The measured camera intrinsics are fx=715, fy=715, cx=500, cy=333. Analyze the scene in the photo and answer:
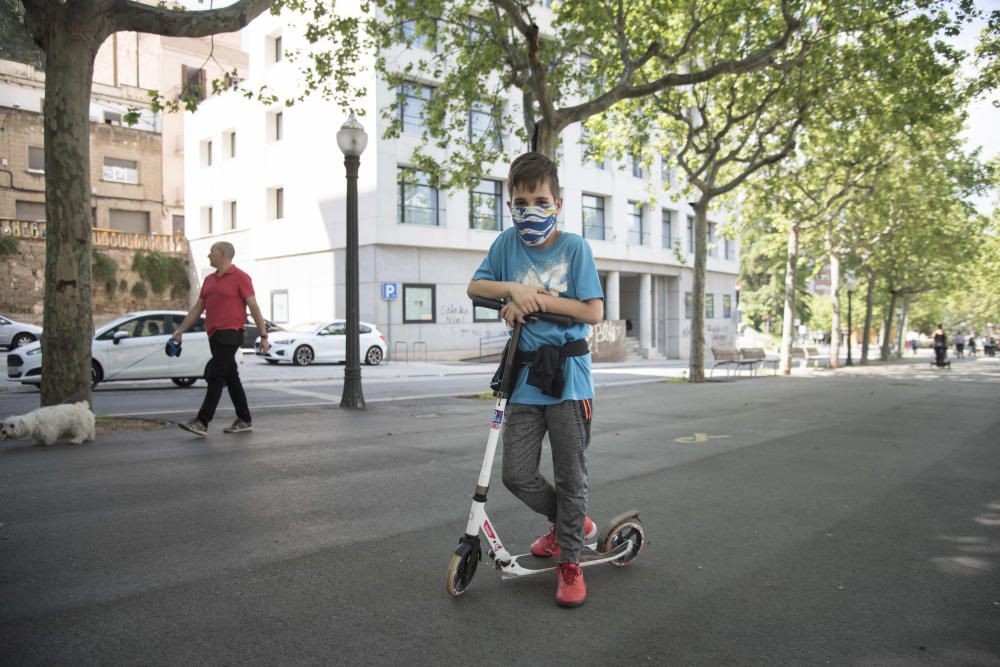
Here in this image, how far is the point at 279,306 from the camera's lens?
33.3m

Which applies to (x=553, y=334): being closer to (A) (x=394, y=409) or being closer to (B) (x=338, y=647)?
(B) (x=338, y=647)

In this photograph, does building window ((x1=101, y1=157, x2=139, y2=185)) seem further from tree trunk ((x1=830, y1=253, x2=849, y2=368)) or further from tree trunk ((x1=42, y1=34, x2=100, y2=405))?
tree trunk ((x1=42, y1=34, x2=100, y2=405))

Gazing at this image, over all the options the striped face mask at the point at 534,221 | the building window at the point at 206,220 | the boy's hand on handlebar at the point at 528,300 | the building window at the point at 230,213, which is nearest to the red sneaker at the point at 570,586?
the boy's hand on handlebar at the point at 528,300

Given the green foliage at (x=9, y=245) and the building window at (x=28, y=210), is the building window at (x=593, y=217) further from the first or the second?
the building window at (x=28, y=210)

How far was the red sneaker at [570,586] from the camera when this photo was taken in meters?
3.15

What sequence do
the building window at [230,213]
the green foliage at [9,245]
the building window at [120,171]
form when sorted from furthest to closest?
the building window at [120,171] → the building window at [230,213] → the green foliage at [9,245]

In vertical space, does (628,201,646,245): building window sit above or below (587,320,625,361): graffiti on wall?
above

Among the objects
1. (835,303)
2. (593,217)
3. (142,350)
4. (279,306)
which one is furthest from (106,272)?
(835,303)

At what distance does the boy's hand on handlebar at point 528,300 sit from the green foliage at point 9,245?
3469cm

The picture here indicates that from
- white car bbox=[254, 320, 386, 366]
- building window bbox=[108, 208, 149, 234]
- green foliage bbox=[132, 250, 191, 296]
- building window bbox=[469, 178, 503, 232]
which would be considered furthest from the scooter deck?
building window bbox=[108, 208, 149, 234]

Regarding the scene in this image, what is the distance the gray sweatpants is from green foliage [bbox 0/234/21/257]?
34592mm

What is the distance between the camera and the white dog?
22.7 ft

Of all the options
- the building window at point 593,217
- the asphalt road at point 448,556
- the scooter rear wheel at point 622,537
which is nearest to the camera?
the asphalt road at point 448,556

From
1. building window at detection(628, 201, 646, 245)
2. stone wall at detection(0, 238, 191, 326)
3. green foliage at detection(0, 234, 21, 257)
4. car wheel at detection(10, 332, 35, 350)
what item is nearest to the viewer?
car wheel at detection(10, 332, 35, 350)
